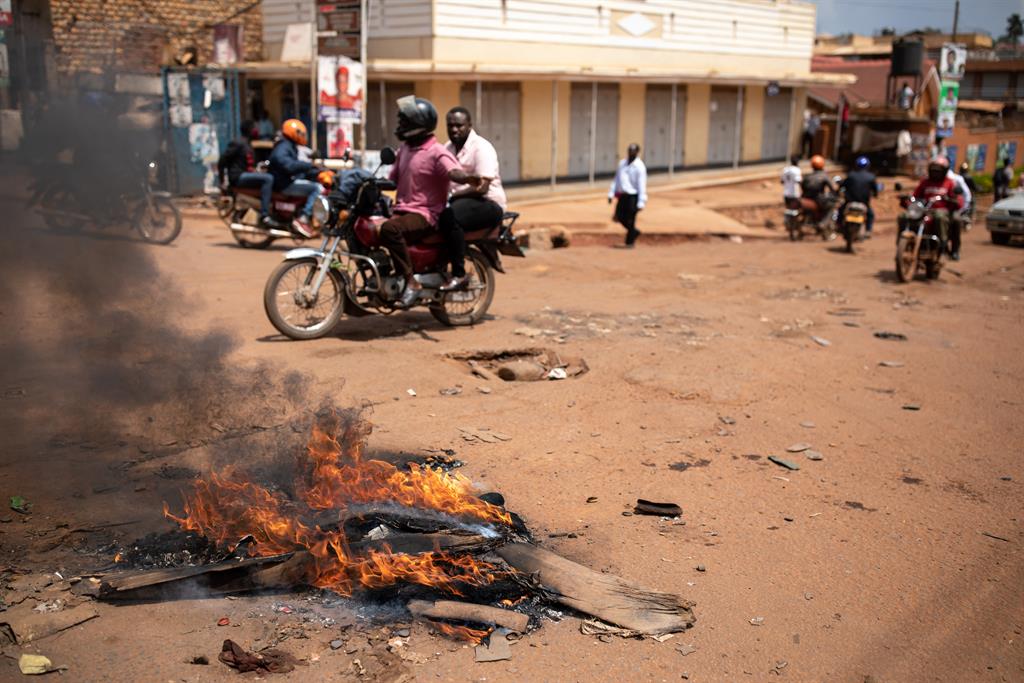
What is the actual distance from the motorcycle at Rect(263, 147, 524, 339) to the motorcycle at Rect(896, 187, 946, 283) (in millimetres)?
7731

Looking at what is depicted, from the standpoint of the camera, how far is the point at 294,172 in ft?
42.7

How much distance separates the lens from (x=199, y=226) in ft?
→ 51.9

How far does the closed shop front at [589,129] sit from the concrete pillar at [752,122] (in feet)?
23.4

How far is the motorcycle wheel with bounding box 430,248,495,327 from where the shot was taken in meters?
8.98

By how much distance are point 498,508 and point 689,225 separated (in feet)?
51.3

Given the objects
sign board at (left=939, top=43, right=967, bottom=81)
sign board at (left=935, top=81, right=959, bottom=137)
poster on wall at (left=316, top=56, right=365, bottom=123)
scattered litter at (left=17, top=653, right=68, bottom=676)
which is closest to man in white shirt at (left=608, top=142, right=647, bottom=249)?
poster on wall at (left=316, top=56, right=365, bottom=123)

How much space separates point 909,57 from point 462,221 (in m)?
31.9

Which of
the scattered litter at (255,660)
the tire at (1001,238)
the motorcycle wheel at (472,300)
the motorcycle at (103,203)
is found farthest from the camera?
the tire at (1001,238)

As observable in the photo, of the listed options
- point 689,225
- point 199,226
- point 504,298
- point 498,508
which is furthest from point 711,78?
point 498,508

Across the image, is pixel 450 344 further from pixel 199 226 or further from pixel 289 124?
pixel 199 226

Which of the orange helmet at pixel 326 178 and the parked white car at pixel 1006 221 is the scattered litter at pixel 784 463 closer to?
the orange helmet at pixel 326 178

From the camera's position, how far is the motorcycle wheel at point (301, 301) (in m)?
7.93

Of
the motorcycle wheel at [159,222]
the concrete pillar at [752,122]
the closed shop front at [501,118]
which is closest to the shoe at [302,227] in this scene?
the motorcycle wheel at [159,222]

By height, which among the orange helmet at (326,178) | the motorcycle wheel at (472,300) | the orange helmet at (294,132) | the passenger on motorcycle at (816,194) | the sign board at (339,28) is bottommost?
the motorcycle wheel at (472,300)
